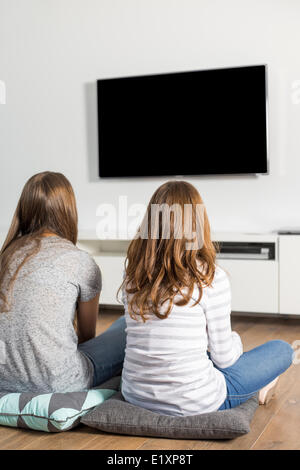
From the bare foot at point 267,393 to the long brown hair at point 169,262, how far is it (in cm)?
58

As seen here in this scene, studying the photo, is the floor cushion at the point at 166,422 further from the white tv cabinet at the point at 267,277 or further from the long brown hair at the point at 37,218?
the white tv cabinet at the point at 267,277

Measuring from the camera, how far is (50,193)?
1901mm

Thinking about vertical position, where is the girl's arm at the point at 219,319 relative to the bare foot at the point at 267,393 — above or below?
above

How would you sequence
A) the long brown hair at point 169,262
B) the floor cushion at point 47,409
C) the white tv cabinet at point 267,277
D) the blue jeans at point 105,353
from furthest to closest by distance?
the white tv cabinet at point 267,277 → the blue jeans at point 105,353 → the floor cushion at point 47,409 → the long brown hair at point 169,262

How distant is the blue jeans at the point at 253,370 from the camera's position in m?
1.82

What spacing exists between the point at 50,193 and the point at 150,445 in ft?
2.92

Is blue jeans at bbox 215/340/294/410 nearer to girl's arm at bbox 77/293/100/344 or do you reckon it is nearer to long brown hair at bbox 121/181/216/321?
long brown hair at bbox 121/181/216/321

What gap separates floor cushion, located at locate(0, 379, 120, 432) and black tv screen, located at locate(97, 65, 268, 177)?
2344 mm

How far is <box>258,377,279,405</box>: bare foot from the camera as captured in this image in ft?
6.61

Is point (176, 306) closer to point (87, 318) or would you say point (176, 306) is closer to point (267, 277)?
point (87, 318)

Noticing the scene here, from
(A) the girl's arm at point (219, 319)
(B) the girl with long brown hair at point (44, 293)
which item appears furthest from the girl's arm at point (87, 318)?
(A) the girl's arm at point (219, 319)

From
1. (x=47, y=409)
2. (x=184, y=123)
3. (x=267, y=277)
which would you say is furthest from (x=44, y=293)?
(x=184, y=123)
